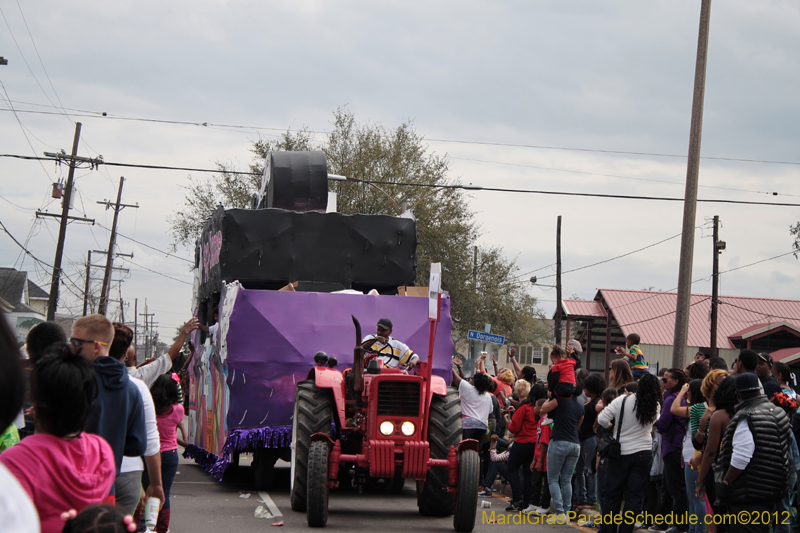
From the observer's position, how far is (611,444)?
27.7 feet

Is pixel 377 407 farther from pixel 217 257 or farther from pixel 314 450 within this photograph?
pixel 217 257

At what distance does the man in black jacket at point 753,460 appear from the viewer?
20.9 ft

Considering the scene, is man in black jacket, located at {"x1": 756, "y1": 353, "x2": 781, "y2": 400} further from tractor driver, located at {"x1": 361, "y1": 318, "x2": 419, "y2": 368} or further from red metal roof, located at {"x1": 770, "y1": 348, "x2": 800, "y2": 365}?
red metal roof, located at {"x1": 770, "y1": 348, "x2": 800, "y2": 365}

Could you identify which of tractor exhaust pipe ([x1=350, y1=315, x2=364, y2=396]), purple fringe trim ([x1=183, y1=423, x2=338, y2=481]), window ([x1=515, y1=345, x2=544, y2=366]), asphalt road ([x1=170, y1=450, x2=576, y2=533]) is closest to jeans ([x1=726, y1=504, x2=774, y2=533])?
asphalt road ([x1=170, y1=450, x2=576, y2=533])

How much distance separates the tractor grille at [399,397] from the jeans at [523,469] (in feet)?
8.85

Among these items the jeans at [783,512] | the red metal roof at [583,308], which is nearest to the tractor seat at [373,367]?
the jeans at [783,512]

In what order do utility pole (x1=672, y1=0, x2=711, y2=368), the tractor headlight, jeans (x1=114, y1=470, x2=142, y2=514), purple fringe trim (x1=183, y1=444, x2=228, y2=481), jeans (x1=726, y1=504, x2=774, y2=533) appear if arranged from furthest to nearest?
utility pole (x1=672, y1=0, x2=711, y2=368) → purple fringe trim (x1=183, y1=444, x2=228, y2=481) → the tractor headlight → jeans (x1=726, y1=504, x2=774, y2=533) → jeans (x1=114, y1=470, x2=142, y2=514)

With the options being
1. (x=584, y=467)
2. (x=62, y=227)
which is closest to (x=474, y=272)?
(x=62, y=227)

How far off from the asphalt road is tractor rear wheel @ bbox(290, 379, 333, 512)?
28cm

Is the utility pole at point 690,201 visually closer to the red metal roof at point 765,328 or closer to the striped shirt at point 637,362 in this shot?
the striped shirt at point 637,362

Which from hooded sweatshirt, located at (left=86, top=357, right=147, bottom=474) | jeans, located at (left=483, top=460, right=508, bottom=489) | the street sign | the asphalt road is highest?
the street sign

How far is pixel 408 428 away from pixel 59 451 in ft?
20.7

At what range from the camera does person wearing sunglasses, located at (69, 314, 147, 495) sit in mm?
4547

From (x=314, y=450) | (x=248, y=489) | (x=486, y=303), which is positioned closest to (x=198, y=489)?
(x=248, y=489)
